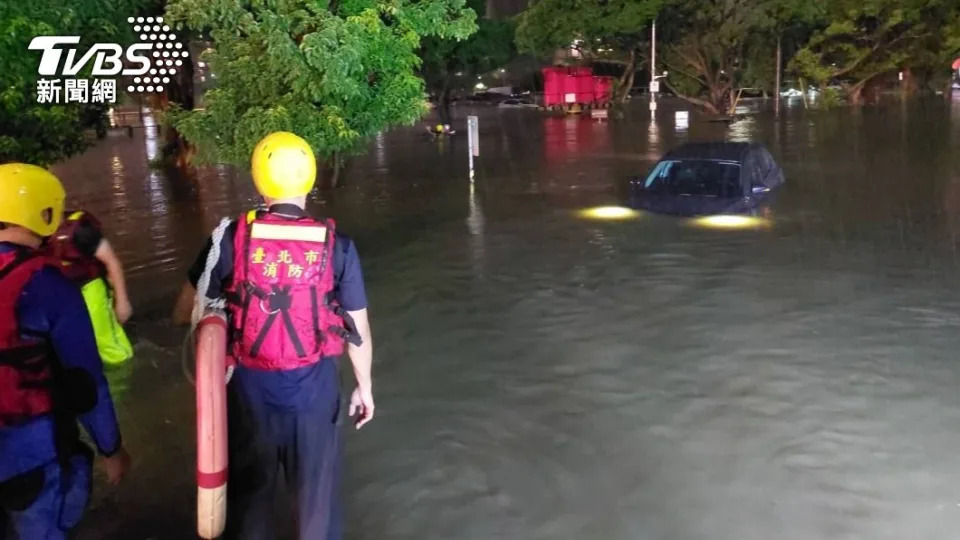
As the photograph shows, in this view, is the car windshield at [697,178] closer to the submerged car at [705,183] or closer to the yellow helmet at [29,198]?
the submerged car at [705,183]

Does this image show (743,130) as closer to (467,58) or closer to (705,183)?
(467,58)

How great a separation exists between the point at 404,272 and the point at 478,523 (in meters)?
6.13

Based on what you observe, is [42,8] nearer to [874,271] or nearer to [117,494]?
[117,494]

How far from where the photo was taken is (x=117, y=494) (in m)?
5.05

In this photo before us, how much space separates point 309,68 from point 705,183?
21.7 ft

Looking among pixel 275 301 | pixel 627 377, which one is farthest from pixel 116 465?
pixel 627 377

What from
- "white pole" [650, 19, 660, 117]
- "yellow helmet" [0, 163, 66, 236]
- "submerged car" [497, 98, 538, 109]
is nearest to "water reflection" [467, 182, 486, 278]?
"yellow helmet" [0, 163, 66, 236]

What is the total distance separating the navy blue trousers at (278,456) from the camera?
11.3 feet

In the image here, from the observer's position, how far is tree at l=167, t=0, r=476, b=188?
403 inches

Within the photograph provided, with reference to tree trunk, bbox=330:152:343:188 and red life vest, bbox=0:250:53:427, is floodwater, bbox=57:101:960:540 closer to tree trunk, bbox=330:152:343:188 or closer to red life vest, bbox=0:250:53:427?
tree trunk, bbox=330:152:343:188

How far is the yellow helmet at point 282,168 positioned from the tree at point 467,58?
92.4 feet

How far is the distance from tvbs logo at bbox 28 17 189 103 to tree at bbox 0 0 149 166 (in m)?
0.14

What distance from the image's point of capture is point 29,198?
10.5 feet

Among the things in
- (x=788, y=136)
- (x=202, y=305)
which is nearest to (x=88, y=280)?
(x=202, y=305)
